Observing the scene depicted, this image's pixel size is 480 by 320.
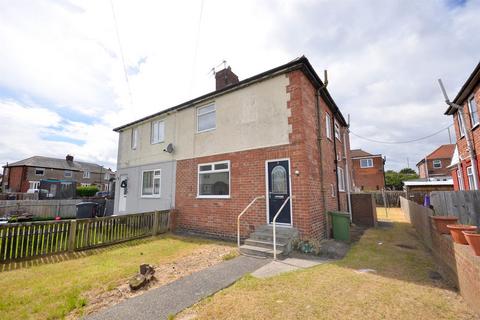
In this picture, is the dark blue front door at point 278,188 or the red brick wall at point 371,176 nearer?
the dark blue front door at point 278,188

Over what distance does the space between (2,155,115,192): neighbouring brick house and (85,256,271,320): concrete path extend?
3100cm

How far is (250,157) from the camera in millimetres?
8234

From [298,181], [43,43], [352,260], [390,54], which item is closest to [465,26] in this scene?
[390,54]

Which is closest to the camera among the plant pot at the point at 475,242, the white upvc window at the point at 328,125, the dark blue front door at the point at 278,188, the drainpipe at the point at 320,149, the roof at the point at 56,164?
the plant pot at the point at 475,242

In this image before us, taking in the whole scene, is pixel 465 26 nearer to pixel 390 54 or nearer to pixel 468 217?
pixel 390 54

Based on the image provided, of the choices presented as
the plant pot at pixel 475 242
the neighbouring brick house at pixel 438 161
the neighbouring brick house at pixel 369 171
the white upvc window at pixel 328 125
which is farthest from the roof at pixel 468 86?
the neighbouring brick house at pixel 438 161

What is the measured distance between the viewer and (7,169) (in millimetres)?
37094

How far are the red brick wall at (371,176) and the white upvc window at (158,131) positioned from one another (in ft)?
103

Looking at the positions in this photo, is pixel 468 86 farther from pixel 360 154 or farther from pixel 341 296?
pixel 360 154

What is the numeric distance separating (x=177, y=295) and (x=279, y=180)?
15.5 feet

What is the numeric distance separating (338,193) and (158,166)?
9.57 metres

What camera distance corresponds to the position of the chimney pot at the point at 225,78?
11281 mm

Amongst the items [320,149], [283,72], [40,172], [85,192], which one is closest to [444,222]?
[320,149]

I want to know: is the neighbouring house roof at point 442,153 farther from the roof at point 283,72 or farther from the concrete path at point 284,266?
the concrete path at point 284,266
